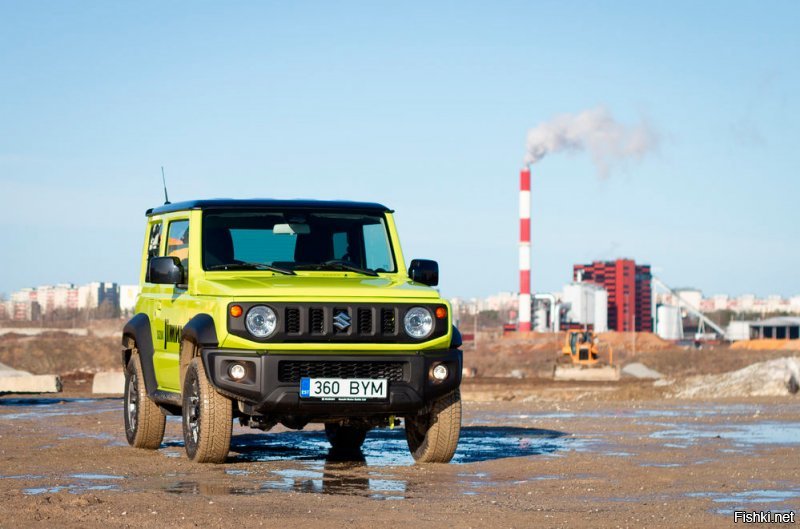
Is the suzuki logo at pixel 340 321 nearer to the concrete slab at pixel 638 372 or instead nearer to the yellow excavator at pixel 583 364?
the yellow excavator at pixel 583 364

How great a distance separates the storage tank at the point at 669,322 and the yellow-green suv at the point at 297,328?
395 ft

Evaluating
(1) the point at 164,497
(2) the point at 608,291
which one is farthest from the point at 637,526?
(2) the point at 608,291

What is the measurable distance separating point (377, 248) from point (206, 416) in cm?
228

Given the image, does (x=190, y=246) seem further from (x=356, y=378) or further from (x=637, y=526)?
(x=637, y=526)

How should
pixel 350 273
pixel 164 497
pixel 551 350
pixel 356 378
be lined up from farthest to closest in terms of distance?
pixel 551 350, pixel 350 273, pixel 356 378, pixel 164 497

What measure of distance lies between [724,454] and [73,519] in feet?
A: 23.3

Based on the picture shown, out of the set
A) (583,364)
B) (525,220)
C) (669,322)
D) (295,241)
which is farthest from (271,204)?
(669,322)

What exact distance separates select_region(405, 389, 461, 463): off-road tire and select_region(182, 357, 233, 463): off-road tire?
5.17ft

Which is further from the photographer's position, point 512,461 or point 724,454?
point 724,454

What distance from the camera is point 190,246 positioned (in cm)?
1098

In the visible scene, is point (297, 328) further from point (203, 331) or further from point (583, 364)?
point (583, 364)

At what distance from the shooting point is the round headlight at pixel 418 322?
10.0 meters

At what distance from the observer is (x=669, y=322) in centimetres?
12912

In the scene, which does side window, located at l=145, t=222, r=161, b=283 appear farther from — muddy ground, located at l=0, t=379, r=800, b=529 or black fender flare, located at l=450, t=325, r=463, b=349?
black fender flare, located at l=450, t=325, r=463, b=349
